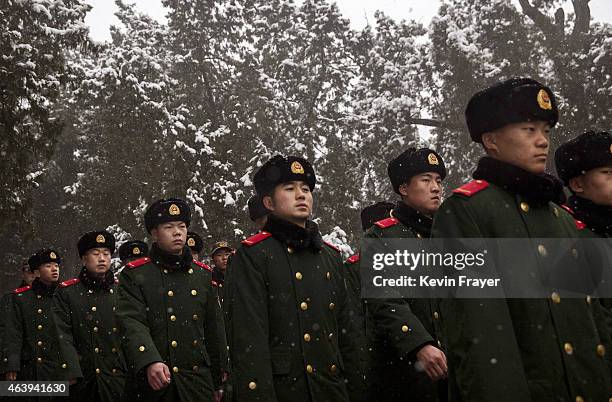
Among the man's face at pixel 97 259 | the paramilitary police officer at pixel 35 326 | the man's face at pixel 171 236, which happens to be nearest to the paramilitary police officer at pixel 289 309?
the man's face at pixel 171 236

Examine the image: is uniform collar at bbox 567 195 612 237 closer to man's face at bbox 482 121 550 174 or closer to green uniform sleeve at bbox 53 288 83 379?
man's face at bbox 482 121 550 174

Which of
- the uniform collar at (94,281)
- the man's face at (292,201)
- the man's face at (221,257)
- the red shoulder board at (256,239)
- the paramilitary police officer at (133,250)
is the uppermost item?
the paramilitary police officer at (133,250)

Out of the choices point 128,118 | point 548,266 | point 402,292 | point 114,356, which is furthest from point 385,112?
point 548,266

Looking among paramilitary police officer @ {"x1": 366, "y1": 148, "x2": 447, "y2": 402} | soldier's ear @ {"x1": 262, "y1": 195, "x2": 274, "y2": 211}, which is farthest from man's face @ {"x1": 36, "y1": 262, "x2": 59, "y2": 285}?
paramilitary police officer @ {"x1": 366, "y1": 148, "x2": 447, "y2": 402}

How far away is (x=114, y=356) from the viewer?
8.52m

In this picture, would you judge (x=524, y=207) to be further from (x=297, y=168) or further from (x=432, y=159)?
(x=432, y=159)

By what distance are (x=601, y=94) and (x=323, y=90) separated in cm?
1138

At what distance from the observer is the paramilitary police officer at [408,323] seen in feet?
14.4

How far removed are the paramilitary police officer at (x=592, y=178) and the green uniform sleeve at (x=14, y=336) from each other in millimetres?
9088

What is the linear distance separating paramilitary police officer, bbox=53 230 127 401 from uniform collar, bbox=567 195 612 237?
19.8ft

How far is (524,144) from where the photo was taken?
10.3 ft

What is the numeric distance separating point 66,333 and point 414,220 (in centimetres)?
559

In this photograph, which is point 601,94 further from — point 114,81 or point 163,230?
point 163,230

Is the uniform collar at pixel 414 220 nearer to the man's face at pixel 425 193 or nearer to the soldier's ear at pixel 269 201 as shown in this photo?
the man's face at pixel 425 193
